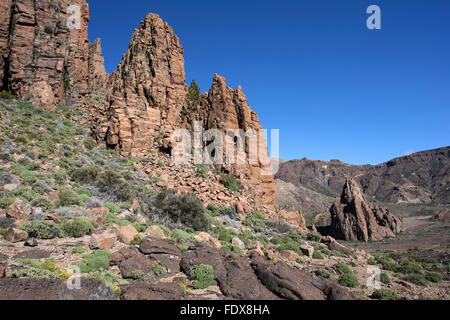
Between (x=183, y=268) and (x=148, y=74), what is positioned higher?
(x=148, y=74)

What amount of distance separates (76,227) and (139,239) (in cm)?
235

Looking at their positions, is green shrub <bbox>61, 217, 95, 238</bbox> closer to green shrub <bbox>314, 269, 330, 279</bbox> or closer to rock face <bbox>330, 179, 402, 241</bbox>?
green shrub <bbox>314, 269, 330, 279</bbox>

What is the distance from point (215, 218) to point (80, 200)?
8.26 meters

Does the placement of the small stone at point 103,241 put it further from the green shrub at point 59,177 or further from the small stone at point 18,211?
the green shrub at point 59,177

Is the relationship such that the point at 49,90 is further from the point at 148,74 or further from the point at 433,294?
the point at 433,294

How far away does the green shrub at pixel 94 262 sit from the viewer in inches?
266

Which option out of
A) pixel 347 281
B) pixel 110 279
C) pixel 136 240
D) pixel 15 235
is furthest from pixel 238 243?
→ pixel 15 235

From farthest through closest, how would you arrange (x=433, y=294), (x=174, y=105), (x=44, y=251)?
(x=174, y=105), (x=433, y=294), (x=44, y=251)

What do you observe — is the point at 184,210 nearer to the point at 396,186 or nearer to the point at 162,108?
the point at 162,108

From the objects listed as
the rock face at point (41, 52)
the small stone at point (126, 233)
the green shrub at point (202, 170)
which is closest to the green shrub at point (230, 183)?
the green shrub at point (202, 170)

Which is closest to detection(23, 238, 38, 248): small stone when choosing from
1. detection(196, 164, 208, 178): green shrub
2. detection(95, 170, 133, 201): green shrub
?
detection(95, 170, 133, 201): green shrub

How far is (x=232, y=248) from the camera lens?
38.0ft
